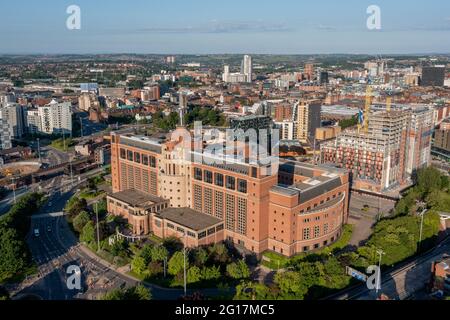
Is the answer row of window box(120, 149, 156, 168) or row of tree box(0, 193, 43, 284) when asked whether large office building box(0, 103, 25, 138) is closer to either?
row of window box(120, 149, 156, 168)

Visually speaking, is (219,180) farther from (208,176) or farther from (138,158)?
(138,158)

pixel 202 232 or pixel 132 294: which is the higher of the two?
pixel 202 232

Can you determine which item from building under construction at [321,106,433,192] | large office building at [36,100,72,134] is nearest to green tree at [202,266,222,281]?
building under construction at [321,106,433,192]

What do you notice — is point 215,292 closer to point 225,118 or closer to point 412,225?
point 412,225

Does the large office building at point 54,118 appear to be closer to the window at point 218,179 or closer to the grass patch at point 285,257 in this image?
A: the window at point 218,179

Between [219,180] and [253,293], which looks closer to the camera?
[253,293]

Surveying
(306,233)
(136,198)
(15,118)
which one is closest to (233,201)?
(306,233)

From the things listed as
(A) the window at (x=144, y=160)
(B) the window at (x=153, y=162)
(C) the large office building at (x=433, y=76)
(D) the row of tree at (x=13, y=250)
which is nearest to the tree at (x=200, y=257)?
(D) the row of tree at (x=13, y=250)
